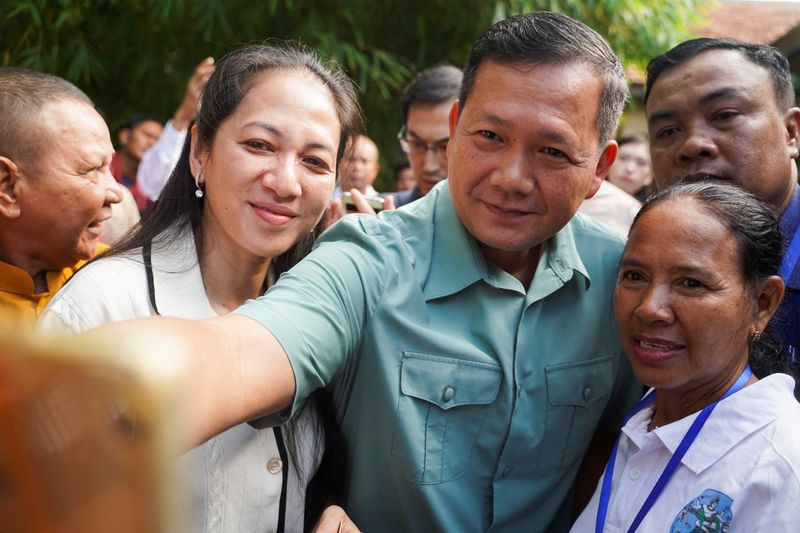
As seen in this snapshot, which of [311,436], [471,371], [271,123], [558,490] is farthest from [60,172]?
[558,490]

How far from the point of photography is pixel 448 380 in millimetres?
1824

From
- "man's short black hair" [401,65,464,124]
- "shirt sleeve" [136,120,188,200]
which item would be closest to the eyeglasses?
"man's short black hair" [401,65,464,124]

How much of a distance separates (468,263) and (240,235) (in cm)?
56

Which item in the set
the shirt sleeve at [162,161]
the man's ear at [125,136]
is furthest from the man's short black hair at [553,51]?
the man's ear at [125,136]

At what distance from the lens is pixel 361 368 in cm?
182

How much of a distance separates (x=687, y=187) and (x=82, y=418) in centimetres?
169

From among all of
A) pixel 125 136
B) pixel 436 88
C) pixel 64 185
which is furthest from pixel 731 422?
pixel 125 136

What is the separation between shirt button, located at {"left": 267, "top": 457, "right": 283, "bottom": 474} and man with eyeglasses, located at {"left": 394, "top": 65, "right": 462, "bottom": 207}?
241 cm

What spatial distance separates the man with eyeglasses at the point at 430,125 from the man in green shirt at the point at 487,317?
208cm

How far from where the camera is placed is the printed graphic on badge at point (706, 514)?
159 centimetres

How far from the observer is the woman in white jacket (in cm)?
177

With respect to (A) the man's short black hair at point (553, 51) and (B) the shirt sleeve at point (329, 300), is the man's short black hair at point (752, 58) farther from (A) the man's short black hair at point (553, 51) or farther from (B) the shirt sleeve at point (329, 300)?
(B) the shirt sleeve at point (329, 300)

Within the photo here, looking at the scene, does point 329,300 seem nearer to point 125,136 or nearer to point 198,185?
point 198,185

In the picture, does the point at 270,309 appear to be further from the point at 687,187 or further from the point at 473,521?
the point at 687,187
